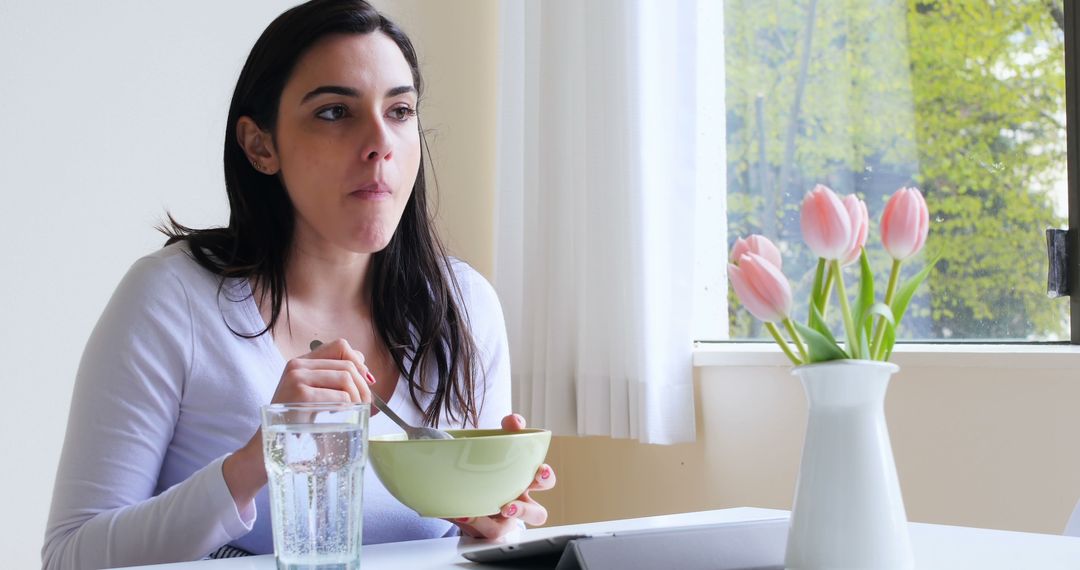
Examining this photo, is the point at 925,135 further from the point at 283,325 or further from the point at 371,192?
the point at 283,325

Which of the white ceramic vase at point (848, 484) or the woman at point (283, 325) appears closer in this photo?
the white ceramic vase at point (848, 484)

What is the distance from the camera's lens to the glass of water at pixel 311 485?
746 mm

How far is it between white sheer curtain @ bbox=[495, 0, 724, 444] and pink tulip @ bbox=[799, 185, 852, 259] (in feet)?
5.49

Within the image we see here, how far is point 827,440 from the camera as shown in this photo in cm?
74

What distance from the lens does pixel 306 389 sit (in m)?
0.99

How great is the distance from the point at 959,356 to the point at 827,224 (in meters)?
1.32

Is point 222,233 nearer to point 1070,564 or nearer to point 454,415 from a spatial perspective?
point 454,415

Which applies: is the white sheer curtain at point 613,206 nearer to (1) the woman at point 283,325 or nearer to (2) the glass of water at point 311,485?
(1) the woman at point 283,325

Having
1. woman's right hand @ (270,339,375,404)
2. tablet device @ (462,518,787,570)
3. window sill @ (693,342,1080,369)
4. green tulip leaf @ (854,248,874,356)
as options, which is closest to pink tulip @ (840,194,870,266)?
green tulip leaf @ (854,248,874,356)

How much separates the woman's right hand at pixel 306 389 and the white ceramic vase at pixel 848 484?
41 centimetres

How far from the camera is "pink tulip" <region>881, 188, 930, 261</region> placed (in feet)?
2.36

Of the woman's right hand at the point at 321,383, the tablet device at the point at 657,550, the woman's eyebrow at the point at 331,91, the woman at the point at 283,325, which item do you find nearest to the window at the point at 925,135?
the woman at the point at 283,325

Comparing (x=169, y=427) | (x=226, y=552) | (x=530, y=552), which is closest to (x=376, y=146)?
(x=169, y=427)

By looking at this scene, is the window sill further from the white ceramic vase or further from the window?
the white ceramic vase
